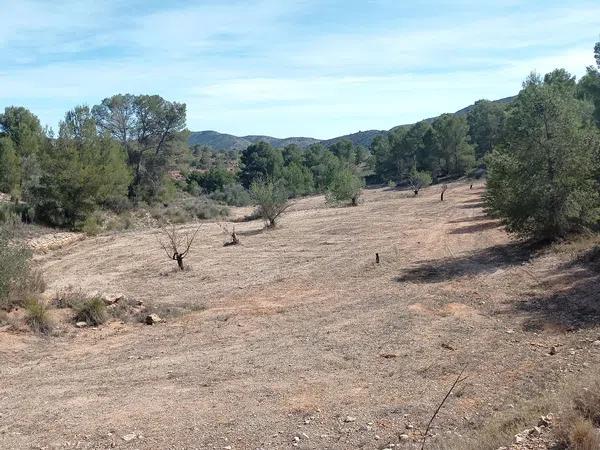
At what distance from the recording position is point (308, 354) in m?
12.2

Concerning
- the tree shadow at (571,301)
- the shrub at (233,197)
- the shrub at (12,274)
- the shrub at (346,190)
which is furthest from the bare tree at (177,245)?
the shrub at (233,197)

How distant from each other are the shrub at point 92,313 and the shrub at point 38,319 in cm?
77

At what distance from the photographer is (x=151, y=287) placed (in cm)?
2050

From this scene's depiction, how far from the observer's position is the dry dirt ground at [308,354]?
347 inches

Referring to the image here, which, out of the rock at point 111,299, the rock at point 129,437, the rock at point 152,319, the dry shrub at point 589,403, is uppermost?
the rock at point 111,299

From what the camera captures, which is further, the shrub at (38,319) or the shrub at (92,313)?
the shrub at (92,313)

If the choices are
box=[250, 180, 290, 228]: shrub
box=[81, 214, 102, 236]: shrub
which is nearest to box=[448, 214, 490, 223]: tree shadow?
box=[250, 180, 290, 228]: shrub

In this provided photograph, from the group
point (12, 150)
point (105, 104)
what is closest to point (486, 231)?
point (12, 150)

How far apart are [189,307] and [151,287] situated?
12.7 ft

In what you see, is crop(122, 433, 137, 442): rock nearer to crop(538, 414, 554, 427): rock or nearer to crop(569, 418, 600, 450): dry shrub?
crop(538, 414, 554, 427): rock

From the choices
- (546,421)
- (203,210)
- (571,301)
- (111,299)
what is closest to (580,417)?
(546,421)

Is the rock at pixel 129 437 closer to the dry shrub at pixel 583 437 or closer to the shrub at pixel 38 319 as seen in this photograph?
the dry shrub at pixel 583 437

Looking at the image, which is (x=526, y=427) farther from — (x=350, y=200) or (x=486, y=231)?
(x=350, y=200)

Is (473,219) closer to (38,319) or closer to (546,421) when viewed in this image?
(38,319)
